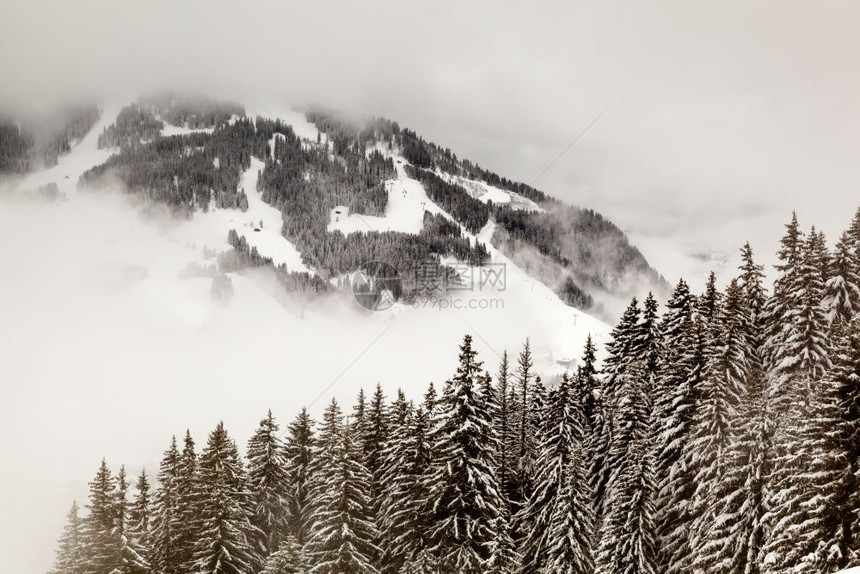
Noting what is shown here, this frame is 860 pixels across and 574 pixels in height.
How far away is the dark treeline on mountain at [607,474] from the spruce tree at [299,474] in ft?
0.62

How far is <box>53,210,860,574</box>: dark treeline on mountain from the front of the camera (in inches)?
962

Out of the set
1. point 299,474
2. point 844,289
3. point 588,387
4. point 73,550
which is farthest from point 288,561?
point 844,289

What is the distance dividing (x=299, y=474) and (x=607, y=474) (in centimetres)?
2624

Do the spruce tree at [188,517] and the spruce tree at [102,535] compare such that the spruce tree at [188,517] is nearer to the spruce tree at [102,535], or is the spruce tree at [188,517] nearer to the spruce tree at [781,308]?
the spruce tree at [102,535]

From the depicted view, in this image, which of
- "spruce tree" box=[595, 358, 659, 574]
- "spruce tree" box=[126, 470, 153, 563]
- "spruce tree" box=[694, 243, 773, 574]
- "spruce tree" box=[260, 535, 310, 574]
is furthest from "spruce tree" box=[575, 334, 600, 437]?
"spruce tree" box=[126, 470, 153, 563]

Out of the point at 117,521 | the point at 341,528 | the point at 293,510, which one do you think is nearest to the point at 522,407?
the point at 293,510

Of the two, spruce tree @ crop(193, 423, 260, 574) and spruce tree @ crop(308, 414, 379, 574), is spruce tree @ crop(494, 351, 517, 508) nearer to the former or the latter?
spruce tree @ crop(308, 414, 379, 574)

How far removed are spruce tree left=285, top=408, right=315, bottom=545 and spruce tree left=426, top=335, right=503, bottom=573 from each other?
20.2m

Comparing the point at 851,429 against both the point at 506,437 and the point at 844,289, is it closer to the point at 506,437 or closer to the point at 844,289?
the point at 844,289

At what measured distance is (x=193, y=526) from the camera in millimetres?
39375

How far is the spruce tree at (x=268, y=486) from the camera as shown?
43.3 m

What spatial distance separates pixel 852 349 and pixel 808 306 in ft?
41.1

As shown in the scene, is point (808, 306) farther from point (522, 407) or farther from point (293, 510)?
point (293, 510)

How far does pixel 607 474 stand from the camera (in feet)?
138
